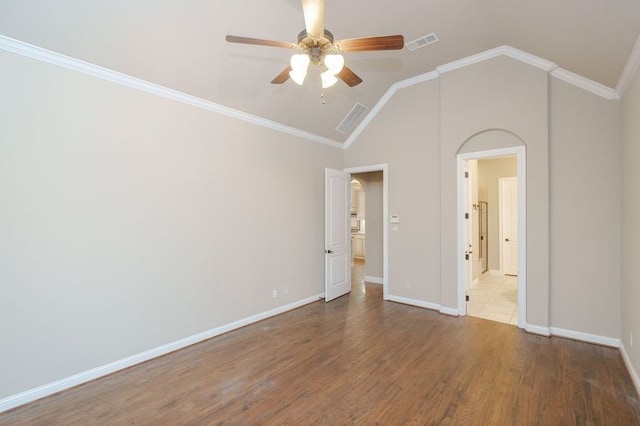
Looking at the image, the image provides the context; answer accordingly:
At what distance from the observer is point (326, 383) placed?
283 cm

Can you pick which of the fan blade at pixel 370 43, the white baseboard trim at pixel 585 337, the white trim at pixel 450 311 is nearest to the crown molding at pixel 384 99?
the fan blade at pixel 370 43

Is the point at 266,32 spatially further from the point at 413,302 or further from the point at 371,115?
the point at 413,302

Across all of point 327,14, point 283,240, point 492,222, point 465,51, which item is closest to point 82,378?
point 283,240

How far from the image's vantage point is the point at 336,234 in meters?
5.55

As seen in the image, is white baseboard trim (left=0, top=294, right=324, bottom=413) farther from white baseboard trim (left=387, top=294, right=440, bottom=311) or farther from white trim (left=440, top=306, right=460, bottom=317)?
white trim (left=440, top=306, right=460, bottom=317)

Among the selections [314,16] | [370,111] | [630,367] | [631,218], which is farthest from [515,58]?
[630,367]

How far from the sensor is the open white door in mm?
5340

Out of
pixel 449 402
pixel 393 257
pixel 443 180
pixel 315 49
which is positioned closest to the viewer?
pixel 315 49

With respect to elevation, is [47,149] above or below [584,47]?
below

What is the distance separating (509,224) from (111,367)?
808 cm

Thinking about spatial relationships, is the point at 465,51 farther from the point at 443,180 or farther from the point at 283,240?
the point at 283,240

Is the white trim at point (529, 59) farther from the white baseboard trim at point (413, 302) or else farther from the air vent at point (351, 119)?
the white baseboard trim at point (413, 302)

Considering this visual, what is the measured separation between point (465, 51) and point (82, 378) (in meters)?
5.85

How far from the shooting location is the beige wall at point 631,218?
2.73 m
